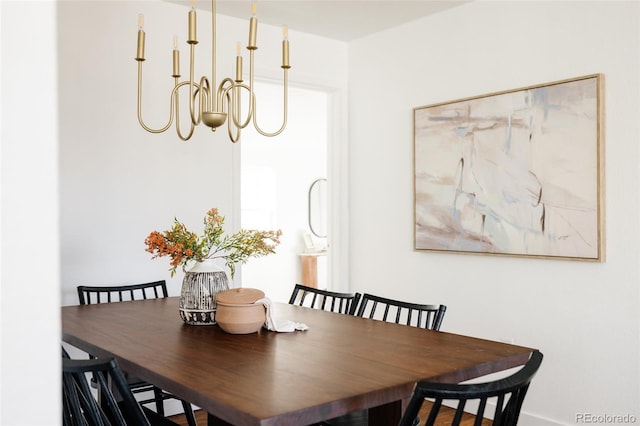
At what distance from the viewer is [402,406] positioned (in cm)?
197

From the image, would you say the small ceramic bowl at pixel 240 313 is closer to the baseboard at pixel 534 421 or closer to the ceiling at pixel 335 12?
the baseboard at pixel 534 421

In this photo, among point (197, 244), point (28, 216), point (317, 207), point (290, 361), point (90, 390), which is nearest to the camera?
point (28, 216)

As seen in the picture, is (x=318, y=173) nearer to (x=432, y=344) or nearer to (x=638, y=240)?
(x=638, y=240)

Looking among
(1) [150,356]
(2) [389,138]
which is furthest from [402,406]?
(2) [389,138]

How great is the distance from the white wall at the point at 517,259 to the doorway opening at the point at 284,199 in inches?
122

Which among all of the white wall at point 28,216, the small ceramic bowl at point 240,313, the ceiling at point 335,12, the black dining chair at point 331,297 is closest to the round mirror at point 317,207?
the ceiling at point 335,12

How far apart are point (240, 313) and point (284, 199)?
5.88 m

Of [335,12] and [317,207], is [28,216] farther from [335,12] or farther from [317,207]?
[317,207]

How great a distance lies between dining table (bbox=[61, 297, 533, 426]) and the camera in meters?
Result: 1.49

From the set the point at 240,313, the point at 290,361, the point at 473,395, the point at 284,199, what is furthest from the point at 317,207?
the point at 473,395

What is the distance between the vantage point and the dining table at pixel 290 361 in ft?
4.90

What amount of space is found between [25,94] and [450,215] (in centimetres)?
327

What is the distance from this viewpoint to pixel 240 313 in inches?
89.3

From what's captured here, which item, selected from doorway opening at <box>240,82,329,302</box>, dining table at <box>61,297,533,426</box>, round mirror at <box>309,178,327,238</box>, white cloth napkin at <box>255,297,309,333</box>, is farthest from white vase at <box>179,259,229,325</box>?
round mirror at <box>309,178,327,238</box>
